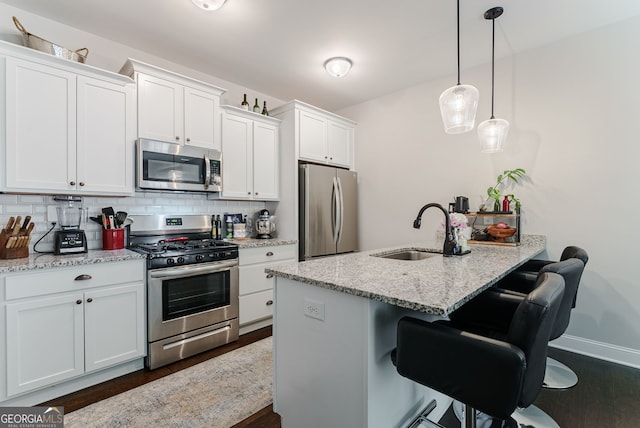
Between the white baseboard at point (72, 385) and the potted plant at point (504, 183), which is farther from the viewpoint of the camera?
the potted plant at point (504, 183)

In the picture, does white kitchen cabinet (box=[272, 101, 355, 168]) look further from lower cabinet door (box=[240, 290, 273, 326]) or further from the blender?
the blender

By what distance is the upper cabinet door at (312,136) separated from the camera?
3.61 meters

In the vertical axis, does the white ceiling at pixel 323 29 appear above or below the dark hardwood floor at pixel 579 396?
above

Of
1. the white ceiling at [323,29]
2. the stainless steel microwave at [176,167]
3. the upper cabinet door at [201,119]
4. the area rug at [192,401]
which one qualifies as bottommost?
the area rug at [192,401]

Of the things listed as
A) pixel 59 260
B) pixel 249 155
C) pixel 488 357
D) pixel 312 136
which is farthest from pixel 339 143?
pixel 488 357

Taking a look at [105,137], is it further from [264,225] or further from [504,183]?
[504,183]

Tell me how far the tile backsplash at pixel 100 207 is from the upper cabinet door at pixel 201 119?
0.60 meters

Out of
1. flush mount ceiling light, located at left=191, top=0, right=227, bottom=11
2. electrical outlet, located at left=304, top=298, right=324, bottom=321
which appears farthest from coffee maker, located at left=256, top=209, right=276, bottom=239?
electrical outlet, located at left=304, top=298, right=324, bottom=321

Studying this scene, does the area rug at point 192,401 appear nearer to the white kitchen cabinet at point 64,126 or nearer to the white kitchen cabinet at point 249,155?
the white kitchen cabinet at point 64,126

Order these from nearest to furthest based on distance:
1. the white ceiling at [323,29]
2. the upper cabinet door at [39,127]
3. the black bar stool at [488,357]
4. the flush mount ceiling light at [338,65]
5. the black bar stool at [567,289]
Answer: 1. the black bar stool at [488,357]
2. the black bar stool at [567,289]
3. the upper cabinet door at [39,127]
4. the white ceiling at [323,29]
5. the flush mount ceiling light at [338,65]

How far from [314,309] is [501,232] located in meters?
2.16

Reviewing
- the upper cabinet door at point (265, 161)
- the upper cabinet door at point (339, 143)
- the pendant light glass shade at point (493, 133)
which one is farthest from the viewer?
the upper cabinet door at point (339, 143)

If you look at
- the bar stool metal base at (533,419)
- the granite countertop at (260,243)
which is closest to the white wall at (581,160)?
the bar stool metal base at (533,419)

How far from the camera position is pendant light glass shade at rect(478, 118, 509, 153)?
2521 millimetres
